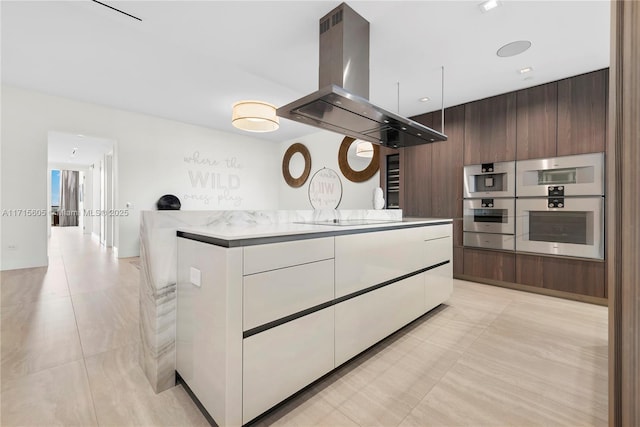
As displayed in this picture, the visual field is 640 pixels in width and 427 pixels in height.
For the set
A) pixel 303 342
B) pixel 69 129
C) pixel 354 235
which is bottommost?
pixel 303 342

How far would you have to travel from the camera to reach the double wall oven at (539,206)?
9.55 ft

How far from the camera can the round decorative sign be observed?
582cm

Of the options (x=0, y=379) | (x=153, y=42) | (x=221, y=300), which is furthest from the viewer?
(x=153, y=42)

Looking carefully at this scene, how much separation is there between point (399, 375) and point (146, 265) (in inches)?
63.2

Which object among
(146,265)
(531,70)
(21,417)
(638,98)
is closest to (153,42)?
(146,265)

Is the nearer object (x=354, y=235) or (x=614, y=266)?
(x=614, y=266)

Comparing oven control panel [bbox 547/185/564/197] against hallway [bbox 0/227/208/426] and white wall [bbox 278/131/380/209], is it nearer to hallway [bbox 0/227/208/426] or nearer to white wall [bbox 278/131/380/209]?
white wall [bbox 278/131/380/209]

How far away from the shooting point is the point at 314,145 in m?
6.28

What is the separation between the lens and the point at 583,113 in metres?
2.96

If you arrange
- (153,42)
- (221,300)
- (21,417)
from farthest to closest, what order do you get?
(153,42)
(21,417)
(221,300)

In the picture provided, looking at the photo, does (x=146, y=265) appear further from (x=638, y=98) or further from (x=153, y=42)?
(x=153, y=42)

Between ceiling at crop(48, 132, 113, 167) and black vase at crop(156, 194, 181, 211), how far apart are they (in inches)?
52.7

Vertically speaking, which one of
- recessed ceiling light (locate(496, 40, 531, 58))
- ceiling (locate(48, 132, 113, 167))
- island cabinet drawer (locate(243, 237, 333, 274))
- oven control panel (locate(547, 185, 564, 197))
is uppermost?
recessed ceiling light (locate(496, 40, 531, 58))

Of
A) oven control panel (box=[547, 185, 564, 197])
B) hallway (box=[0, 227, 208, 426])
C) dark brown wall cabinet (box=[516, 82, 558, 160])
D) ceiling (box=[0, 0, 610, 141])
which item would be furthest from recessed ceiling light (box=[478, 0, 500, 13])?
hallway (box=[0, 227, 208, 426])
